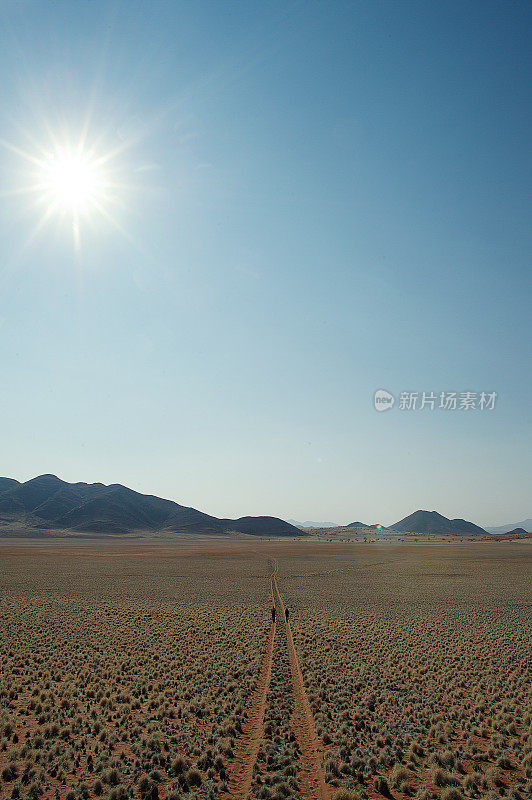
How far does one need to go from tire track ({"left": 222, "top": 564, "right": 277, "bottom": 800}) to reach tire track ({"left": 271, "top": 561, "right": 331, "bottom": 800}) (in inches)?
45.1

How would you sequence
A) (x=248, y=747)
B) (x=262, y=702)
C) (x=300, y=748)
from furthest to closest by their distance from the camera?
(x=262, y=702) < (x=248, y=747) < (x=300, y=748)

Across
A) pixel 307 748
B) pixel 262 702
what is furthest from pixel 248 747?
pixel 262 702

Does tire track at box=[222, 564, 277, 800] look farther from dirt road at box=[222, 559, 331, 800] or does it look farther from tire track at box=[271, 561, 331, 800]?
tire track at box=[271, 561, 331, 800]

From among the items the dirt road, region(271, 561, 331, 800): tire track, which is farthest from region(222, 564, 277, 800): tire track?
region(271, 561, 331, 800): tire track

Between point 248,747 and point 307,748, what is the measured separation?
1671 millimetres

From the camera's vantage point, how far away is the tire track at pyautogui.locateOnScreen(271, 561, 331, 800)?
10250 mm

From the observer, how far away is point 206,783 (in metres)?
10.4

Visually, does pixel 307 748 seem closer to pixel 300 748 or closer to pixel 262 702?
pixel 300 748

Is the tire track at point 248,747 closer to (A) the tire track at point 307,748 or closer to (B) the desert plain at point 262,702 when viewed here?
(B) the desert plain at point 262,702

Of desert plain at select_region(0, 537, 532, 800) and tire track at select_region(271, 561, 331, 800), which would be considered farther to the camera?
desert plain at select_region(0, 537, 532, 800)

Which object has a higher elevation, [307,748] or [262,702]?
[307,748]

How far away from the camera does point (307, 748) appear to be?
12.3 metres

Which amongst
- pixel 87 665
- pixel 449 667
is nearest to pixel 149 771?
pixel 87 665

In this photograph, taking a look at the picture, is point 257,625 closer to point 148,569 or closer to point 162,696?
point 162,696
